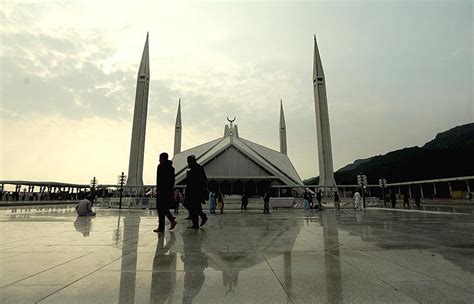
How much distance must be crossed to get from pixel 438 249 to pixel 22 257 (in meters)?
4.86

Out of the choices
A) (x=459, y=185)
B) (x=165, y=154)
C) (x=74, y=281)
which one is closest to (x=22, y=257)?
(x=74, y=281)

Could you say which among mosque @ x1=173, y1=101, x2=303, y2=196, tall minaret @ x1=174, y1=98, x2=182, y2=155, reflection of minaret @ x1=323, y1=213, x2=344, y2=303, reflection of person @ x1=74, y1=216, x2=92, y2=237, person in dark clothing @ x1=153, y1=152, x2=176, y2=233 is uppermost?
tall minaret @ x1=174, y1=98, x2=182, y2=155

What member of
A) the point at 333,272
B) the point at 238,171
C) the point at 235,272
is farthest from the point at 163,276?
the point at 238,171

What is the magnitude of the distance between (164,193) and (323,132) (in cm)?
3324

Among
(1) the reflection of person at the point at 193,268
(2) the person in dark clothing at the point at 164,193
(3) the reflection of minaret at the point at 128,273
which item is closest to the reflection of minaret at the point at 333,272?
(1) the reflection of person at the point at 193,268

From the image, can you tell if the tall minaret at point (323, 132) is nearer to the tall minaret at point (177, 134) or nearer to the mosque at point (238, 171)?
the mosque at point (238, 171)

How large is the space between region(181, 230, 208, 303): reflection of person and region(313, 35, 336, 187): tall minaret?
3319 cm

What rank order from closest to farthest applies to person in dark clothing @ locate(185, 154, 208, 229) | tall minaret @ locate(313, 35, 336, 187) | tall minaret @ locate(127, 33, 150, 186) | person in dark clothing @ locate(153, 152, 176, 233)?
person in dark clothing @ locate(153, 152, 176, 233) < person in dark clothing @ locate(185, 154, 208, 229) < tall minaret @ locate(127, 33, 150, 186) < tall minaret @ locate(313, 35, 336, 187)

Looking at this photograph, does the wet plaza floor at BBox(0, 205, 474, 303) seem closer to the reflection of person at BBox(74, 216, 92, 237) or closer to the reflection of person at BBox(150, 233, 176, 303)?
the reflection of person at BBox(150, 233, 176, 303)

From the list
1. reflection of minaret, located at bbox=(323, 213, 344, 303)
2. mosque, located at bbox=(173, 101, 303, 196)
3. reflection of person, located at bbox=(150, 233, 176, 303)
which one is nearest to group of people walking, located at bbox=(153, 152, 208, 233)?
reflection of person, located at bbox=(150, 233, 176, 303)

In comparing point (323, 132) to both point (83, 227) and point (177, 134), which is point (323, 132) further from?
point (177, 134)

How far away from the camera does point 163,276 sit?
8.10 ft

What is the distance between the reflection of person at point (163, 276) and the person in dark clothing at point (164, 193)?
184 cm

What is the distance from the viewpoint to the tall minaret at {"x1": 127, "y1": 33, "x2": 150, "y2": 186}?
33656mm
